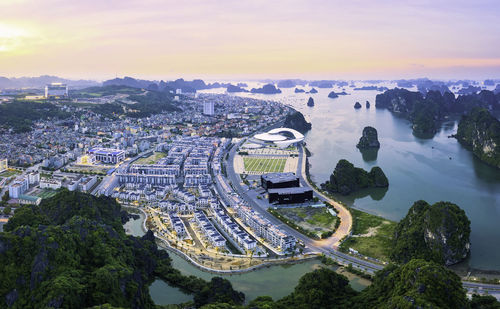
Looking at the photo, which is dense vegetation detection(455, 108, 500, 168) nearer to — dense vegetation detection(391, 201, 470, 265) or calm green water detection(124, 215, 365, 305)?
dense vegetation detection(391, 201, 470, 265)

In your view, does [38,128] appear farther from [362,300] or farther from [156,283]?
[362,300]

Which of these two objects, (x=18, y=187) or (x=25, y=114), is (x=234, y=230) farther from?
(x=25, y=114)

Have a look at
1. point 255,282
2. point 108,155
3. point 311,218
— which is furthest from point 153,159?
point 255,282

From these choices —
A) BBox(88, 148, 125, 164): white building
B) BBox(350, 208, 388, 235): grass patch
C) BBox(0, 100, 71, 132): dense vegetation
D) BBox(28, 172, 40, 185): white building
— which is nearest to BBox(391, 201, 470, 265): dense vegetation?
BBox(350, 208, 388, 235): grass patch

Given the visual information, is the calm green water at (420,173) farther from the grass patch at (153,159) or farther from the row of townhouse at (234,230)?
the grass patch at (153,159)

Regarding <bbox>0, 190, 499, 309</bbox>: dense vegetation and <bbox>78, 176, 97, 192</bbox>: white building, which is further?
<bbox>78, 176, 97, 192</bbox>: white building

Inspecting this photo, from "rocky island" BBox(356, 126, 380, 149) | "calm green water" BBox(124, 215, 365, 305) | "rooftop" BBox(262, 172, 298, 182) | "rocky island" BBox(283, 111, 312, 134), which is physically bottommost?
"calm green water" BBox(124, 215, 365, 305)
